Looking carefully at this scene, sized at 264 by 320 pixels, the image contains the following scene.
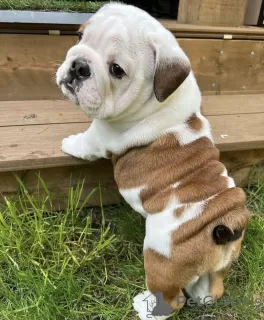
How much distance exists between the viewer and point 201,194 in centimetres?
131

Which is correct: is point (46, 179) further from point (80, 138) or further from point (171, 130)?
point (171, 130)

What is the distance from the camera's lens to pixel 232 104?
2311 millimetres

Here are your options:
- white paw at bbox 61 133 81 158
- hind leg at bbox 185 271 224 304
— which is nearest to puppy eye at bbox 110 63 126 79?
white paw at bbox 61 133 81 158

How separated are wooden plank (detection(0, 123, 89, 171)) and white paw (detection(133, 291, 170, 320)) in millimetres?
598

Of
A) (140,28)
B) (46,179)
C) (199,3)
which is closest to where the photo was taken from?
(140,28)

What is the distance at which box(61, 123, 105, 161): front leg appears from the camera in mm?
1569

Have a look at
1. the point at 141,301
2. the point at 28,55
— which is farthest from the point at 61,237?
the point at 28,55

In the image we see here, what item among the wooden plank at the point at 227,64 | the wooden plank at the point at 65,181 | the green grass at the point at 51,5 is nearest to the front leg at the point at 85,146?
the wooden plank at the point at 65,181

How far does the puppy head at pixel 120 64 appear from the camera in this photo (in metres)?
1.22

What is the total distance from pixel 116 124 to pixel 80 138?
0.31 meters

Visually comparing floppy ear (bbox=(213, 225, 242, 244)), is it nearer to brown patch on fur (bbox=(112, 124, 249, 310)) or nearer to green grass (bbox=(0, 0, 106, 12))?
brown patch on fur (bbox=(112, 124, 249, 310))

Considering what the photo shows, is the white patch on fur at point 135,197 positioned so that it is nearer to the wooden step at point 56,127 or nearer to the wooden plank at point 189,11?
the wooden step at point 56,127

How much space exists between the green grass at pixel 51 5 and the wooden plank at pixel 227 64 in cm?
92

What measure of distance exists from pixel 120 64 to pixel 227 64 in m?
1.35
